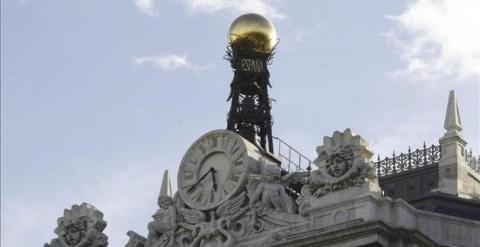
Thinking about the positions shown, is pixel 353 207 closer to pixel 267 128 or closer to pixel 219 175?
pixel 219 175

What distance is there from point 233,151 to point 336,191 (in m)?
5.41

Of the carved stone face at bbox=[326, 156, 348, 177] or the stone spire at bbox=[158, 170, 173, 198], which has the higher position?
the stone spire at bbox=[158, 170, 173, 198]

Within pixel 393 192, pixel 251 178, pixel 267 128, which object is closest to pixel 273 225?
pixel 251 178

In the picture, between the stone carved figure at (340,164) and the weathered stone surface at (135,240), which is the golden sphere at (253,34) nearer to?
the weathered stone surface at (135,240)

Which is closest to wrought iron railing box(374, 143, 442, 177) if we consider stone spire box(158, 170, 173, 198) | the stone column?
the stone column

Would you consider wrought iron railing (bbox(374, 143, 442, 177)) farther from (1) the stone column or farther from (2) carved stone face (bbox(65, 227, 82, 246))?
(2) carved stone face (bbox(65, 227, 82, 246))

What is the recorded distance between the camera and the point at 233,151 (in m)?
54.0

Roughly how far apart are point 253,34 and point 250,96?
3.65 meters

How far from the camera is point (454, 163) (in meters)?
58.8

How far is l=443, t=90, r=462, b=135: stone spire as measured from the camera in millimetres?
58406

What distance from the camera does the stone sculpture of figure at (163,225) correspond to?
2153 inches

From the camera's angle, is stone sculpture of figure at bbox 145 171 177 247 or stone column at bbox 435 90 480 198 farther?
stone column at bbox 435 90 480 198

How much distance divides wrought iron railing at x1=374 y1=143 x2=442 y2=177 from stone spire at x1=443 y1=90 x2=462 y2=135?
3.73 ft

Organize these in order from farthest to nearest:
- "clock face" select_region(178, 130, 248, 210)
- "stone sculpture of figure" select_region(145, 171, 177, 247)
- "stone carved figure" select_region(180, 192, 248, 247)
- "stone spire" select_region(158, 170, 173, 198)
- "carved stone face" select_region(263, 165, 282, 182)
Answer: "stone spire" select_region(158, 170, 173, 198)
"stone sculpture of figure" select_region(145, 171, 177, 247)
"clock face" select_region(178, 130, 248, 210)
"stone carved figure" select_region(180, 192, 248, 247)
"carved stone face" select_region(263, 165, 282, 182)
